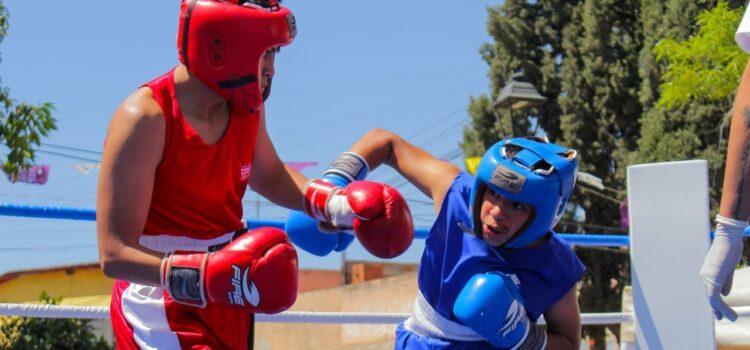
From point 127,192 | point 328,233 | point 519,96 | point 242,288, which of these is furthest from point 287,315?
point 519,96

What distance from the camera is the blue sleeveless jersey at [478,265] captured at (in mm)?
2613

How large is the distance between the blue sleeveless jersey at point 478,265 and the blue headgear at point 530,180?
0.21 feet

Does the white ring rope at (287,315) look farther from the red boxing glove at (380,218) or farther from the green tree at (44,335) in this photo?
the green tree at (44,335)

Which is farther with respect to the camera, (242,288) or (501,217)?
(501,217)

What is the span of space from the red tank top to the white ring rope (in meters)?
0.81

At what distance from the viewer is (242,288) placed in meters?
1.93

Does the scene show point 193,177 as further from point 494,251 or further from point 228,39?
point 494,251

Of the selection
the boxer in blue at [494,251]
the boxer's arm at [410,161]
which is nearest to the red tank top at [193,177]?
the boxer in blue at [494,251]

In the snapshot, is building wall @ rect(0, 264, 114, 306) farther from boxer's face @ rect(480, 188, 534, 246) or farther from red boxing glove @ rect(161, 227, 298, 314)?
red boxing glove @ rect(161, 227, 298, 314)

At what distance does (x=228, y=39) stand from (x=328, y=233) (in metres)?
0.68

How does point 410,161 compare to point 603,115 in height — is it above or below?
above

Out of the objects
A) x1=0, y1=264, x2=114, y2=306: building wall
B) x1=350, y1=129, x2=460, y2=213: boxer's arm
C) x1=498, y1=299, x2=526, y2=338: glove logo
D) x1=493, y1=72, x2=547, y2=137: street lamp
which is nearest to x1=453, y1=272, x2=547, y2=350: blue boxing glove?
x1=498, y1=299, x2=526, y2=338: glove logo

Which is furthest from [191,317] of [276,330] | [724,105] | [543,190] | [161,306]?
[276,330]

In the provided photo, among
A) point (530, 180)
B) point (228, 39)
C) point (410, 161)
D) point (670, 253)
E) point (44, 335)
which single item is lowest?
point (44, 335)
